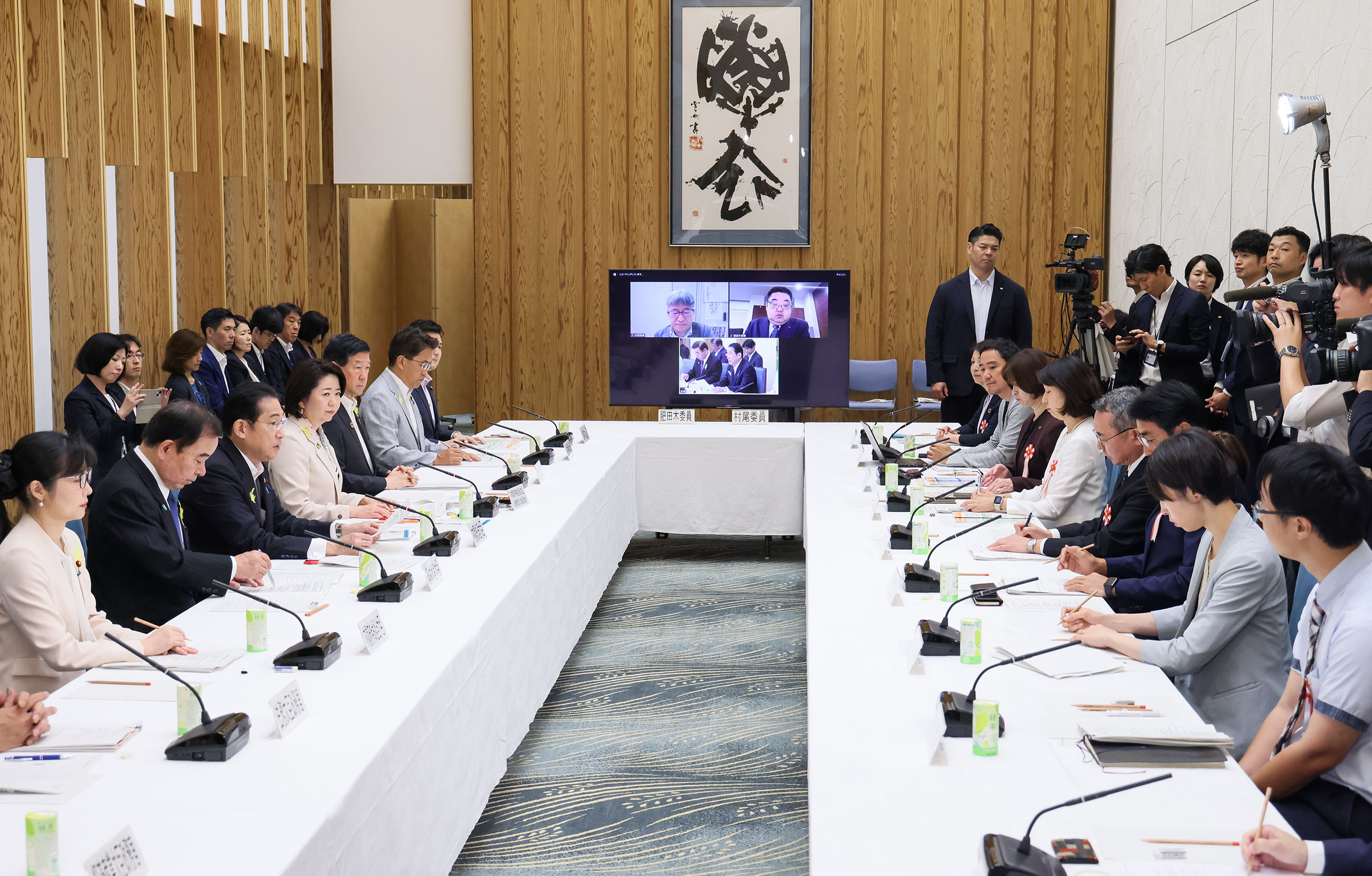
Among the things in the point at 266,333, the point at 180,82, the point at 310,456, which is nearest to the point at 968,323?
the point at 310,456

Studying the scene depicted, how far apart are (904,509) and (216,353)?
12.8 feet

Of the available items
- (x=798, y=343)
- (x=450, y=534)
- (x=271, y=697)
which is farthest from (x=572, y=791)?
(x=798, y=343)

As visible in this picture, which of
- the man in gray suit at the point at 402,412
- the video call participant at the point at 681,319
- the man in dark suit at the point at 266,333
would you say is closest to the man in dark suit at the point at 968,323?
the video call participant at the point at 681,319

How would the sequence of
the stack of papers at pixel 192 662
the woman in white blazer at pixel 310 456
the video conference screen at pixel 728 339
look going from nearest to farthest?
the stack of papers at pixel 192 662 → the woman in white blazer at pixel 310 456 → the video conference screen at pixel 728 339

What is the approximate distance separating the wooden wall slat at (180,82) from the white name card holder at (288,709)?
4905 millimetres

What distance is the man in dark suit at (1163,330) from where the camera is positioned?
5102 millimetres

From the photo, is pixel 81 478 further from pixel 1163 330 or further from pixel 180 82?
pixel 180 82

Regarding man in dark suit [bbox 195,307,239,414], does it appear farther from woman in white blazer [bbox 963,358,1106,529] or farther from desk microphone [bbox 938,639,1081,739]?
desk microphone [bbox 938,639,1081,739]

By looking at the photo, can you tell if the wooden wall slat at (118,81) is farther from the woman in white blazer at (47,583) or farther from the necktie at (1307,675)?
the necktie at (1307,675)

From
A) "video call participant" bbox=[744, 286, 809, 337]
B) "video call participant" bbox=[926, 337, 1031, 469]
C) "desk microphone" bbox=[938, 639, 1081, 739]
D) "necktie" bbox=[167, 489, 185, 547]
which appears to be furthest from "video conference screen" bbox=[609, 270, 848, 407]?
"desk microphone" bbox=[938, 639, 1081, 739]

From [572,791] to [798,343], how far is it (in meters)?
3.70

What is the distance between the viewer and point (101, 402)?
5152mm

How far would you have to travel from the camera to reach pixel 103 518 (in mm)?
2916

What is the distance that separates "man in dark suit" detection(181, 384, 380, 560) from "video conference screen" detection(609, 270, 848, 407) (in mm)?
3149
